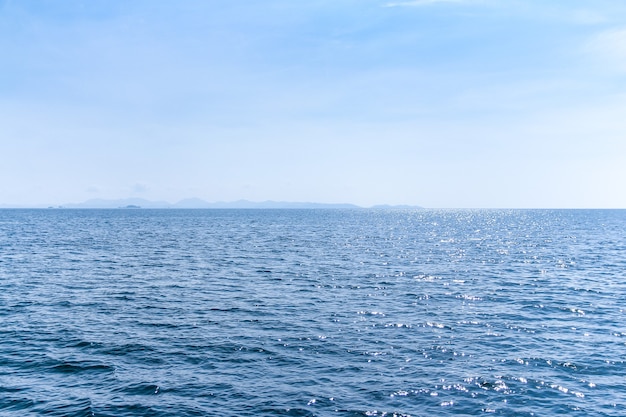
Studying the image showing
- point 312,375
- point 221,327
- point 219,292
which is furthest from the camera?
point 219,292

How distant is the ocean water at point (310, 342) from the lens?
23.7 m

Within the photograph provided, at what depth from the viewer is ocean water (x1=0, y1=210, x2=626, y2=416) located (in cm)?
2370

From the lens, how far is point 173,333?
34.8 m

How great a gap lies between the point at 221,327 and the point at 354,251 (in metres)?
58.0

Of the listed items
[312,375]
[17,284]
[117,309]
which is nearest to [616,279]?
[312,375]

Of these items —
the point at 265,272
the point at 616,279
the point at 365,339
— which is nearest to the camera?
the point at 365,339

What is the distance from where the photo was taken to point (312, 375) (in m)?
26.9

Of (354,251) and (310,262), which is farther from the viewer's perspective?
(354,251)

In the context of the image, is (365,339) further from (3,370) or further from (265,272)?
(265,272)

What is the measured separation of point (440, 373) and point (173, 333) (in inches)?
807

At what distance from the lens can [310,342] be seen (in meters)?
32.7

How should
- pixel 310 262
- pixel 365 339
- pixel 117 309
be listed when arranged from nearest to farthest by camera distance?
1. pixel 365 339
2. pixel 117 309
3. pixel 310 262

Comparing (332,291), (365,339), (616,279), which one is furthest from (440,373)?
(616,279)

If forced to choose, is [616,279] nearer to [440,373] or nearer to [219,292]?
[440,373]
